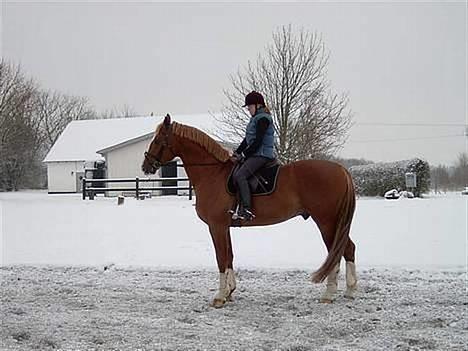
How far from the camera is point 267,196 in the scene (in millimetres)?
7172

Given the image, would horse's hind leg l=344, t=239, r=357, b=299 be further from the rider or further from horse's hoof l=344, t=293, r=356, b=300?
the rider

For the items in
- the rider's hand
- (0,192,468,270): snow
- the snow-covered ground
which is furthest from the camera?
(0,192,468,270): snow

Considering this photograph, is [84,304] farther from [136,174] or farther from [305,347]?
[136,174]

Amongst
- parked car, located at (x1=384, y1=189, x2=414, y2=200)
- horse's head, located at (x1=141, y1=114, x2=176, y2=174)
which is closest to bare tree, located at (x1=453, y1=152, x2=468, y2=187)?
parked car, located at (x1=384, y1=189, x2=414, y2=200)

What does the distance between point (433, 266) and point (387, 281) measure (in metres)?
1.31

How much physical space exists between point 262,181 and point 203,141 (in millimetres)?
935

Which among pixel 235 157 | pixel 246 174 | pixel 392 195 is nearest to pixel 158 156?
pixel 235 157

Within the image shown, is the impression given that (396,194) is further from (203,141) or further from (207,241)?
(203,141)

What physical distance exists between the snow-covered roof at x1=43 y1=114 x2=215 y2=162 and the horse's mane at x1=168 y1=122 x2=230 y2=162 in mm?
29901

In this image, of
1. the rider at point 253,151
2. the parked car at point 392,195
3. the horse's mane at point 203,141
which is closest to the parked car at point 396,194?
the parked car at point 392,195

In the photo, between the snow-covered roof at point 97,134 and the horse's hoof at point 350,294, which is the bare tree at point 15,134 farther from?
the horse's hoof at point 350,294

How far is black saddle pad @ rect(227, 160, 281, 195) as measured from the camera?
7.15m

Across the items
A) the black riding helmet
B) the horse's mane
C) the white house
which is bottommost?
the horse's mane

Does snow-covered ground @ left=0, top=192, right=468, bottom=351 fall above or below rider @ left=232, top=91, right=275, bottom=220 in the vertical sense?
below
